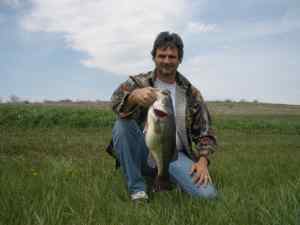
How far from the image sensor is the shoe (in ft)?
14.4

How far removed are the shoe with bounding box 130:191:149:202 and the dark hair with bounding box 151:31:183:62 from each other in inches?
70.0

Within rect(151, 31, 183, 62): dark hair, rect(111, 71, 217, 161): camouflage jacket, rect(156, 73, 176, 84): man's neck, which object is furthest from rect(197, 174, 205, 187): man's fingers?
rect(151, 31, 183, 62): dark hair

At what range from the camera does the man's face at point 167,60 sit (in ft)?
15.7

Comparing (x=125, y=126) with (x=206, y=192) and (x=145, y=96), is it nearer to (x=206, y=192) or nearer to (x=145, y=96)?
(x=145, y=96)

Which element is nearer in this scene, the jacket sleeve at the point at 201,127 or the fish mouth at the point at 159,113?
the fish mouth at the point at 159,113

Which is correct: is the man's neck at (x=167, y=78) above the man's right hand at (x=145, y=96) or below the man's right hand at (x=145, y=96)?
above

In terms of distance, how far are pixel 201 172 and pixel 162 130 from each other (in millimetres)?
1223

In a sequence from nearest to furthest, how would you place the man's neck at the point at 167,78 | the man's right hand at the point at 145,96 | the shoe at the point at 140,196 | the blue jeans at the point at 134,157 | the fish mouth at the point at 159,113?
the fish mouth at the point at 159,113
the man's right hand at the point at 145,96
the shoe at the point at 140,196
the blue jeans at the point at 134,157
the man's neck at the point at 167,78

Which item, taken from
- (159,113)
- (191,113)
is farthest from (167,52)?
(159,113)

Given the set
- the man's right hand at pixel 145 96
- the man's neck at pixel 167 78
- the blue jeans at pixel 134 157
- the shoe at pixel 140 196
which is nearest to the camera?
the man's right hand at pixel 145 96

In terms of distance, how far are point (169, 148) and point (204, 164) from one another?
3.50 feet

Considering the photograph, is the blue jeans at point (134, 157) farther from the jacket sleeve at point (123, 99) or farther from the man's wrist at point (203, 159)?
the man's wrist at point (203, 159)

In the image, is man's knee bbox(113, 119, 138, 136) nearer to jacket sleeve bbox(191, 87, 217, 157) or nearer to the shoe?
the shoe

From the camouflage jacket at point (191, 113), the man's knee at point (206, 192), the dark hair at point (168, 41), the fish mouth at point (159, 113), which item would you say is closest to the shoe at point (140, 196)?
the man's knee at point (206, 192)
